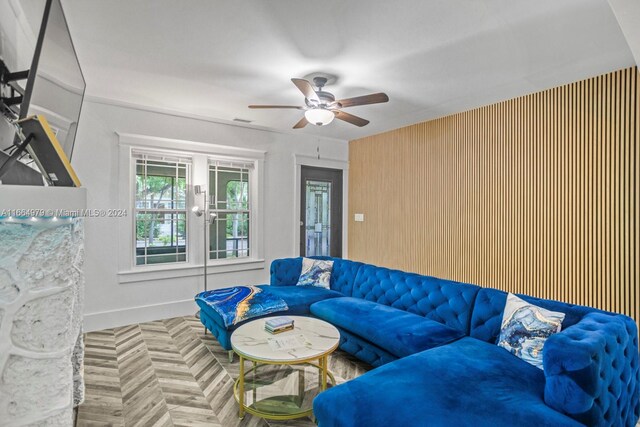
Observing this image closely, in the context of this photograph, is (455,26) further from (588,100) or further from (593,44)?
(588,100)

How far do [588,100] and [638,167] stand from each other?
0.76m

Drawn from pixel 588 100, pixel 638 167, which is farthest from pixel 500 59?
pixel 638 167

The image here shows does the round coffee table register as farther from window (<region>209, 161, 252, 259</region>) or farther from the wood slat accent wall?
the wood slat accent wall

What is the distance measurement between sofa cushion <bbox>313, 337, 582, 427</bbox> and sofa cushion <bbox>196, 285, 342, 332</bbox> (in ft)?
4.98

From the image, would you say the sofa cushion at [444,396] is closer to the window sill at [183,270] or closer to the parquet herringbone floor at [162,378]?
the parquet herringbone floor at [162,378]

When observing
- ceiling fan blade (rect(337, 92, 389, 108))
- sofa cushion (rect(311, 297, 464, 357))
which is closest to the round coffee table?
sofa cushion (rect(311, 297, 464, 357))

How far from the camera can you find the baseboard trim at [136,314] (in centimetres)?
368

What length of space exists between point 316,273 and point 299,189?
70.8 inches

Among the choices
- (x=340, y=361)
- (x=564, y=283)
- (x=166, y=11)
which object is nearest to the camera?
(x=166, y=11)

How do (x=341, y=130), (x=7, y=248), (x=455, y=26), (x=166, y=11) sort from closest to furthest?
1. (x=7, y=248)
2. (x=166, y=11)
3. (x=455, y=26)
4. (x=341, y=130)

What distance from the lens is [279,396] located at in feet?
7.91

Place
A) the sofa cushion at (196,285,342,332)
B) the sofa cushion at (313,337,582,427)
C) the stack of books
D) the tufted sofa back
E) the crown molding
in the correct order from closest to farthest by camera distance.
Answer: the sofa cushion at (313,337,582,427)
the stack of books
the sofa cushion at (196,285,342,332)
the crown molding
the tufted sofa back

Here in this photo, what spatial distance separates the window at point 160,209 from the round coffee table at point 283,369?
7.23ft

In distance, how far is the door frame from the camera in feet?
17.3
